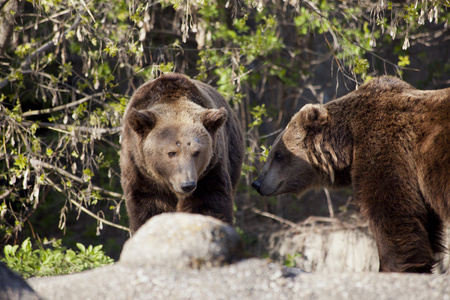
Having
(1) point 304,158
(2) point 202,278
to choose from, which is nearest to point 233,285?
(2) point 202,278

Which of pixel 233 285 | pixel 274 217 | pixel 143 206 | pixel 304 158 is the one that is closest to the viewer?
pixel 233 285

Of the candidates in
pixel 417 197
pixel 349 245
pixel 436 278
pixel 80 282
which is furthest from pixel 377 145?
pixel 349 245

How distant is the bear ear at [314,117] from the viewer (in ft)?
17.5

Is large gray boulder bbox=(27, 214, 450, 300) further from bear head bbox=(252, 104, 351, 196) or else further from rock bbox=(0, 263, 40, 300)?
bear head bbox=(252, 104, 351, 196)

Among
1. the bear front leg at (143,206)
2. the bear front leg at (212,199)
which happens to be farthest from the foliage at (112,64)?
the bear front leg at (212,199)

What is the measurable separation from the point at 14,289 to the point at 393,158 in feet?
10.2

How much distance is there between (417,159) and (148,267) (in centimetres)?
258

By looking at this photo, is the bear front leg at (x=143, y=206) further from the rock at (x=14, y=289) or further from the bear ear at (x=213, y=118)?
the rock at (x=14, y=289)

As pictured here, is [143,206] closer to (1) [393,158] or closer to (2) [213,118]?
(2) [213,118]

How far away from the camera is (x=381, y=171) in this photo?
464 centimetres

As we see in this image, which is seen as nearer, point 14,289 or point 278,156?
point 14,289

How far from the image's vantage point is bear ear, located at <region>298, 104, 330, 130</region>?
5.32 metres

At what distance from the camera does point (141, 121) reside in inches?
195

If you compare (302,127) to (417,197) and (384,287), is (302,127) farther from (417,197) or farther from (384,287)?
(384,287)
